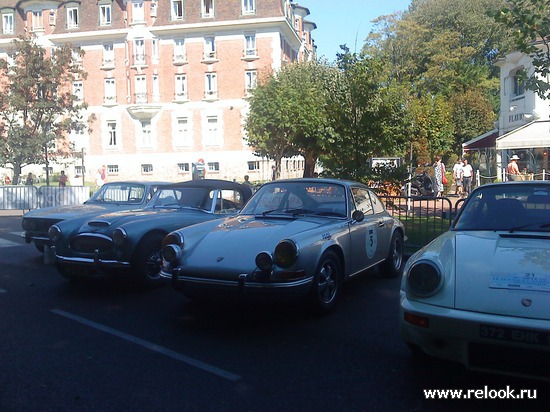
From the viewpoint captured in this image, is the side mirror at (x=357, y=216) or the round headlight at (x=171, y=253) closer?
the round headlight at (x=171, y=253)

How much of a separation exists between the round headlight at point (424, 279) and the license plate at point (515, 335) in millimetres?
493

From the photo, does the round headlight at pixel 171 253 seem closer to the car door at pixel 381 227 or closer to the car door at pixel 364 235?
the car door at pixel 364 235

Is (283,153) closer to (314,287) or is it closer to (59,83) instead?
(59,83)

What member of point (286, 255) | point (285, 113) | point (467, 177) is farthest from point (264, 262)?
point (285, 113)

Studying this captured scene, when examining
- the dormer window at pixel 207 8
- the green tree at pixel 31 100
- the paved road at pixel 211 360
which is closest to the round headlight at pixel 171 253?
the paved road at pixel 211 360

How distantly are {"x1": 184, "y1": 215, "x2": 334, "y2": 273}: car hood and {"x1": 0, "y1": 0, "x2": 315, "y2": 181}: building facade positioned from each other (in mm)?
37631

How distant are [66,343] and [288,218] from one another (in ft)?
9.17

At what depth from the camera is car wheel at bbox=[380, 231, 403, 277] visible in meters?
8.06

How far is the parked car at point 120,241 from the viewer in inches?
277

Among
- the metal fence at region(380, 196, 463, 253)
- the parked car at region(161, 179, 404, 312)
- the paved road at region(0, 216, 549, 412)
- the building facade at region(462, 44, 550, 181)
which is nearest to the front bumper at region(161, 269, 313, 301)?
the parked car at region(161, 179, 404, 312)

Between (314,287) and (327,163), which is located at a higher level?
(327,163)

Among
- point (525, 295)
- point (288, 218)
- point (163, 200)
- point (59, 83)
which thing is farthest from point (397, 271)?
point (59, 83)

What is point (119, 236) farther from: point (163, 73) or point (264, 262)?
point (163, 73)

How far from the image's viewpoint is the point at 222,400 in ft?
12.8
